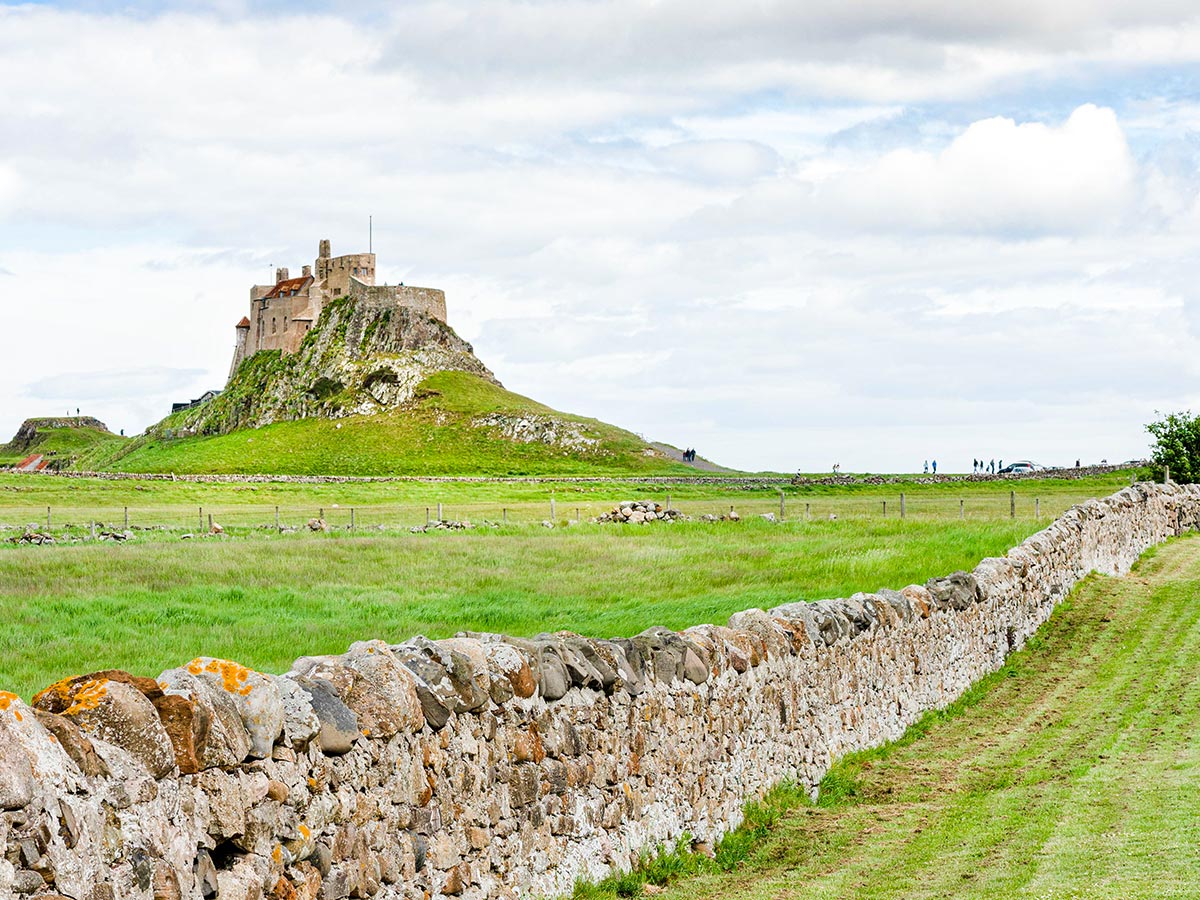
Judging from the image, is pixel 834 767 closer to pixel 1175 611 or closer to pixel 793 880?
pixel 793 880

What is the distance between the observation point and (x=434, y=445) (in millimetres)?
142625

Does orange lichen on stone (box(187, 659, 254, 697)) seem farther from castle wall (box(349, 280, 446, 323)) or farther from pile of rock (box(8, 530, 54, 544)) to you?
castle wall (box(349, 280, 446, 323))

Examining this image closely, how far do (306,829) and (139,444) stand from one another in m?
175

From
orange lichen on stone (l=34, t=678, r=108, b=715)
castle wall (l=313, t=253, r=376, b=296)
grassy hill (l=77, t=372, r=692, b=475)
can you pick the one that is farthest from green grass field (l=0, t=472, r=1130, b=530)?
castle wall (l=313, t=253, r=376, b=296)

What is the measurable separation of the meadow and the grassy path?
5892 mm

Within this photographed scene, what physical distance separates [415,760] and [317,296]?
171 m

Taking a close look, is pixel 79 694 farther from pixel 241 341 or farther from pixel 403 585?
Answer: pixel 241 341

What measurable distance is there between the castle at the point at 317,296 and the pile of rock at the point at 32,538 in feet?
397

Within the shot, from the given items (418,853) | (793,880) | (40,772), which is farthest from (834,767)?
(40,772)

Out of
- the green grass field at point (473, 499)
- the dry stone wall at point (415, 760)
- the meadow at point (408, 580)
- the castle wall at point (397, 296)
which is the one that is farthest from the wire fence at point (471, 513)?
the castle wall at point (397, 296)

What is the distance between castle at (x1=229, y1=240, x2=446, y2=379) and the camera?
557ft

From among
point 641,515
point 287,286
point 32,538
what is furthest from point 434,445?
point 32,538

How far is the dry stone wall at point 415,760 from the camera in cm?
522

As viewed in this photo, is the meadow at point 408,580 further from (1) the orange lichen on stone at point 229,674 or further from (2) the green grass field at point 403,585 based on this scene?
(1) the orange lichen on stone at point 229,674
